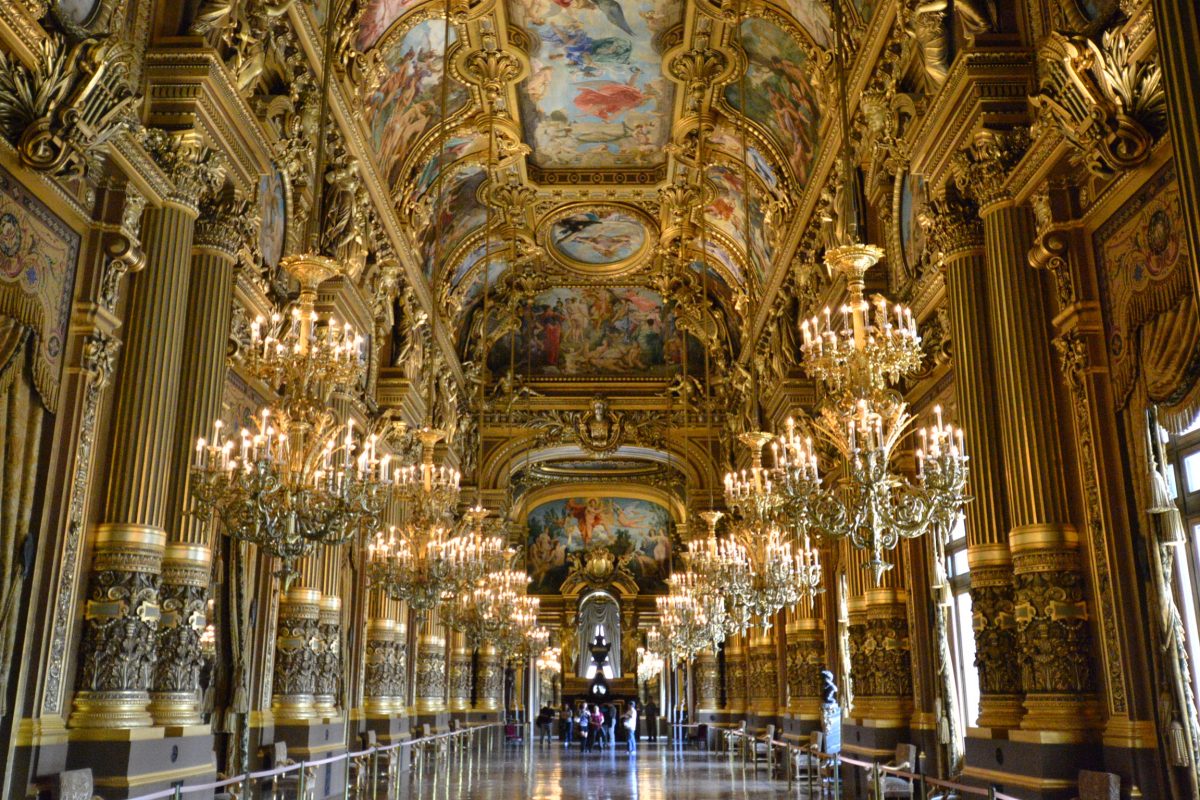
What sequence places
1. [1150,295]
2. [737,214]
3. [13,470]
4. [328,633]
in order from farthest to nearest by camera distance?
[737,214] → [328,633] → [1150,295] → [13,470]

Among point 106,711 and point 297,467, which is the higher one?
point 297,467

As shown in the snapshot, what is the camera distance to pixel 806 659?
61.6 feet

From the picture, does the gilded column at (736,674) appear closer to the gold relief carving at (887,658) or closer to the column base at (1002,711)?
the gold relief carving at (887,658)

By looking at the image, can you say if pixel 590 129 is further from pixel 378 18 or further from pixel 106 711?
pixel 106 711

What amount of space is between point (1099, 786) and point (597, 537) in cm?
3785

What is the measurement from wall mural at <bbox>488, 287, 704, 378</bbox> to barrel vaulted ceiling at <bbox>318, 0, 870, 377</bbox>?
2.28 m

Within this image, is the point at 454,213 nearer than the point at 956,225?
No

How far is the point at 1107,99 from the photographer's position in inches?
263

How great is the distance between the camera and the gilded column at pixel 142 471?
7559 millimetres

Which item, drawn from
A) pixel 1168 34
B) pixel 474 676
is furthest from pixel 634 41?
pixel 474 676

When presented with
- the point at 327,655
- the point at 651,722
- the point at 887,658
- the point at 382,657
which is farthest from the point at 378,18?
the point at 651,722

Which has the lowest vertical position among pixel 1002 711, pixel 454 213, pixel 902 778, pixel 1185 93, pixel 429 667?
pixel 902 778

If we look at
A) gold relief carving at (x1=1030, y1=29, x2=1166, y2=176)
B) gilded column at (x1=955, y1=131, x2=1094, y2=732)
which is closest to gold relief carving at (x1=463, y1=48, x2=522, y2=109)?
gilded column at (x1=955, y1=131, x2=1094, y2=732)

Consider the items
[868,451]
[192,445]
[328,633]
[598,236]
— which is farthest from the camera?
[598,236]
